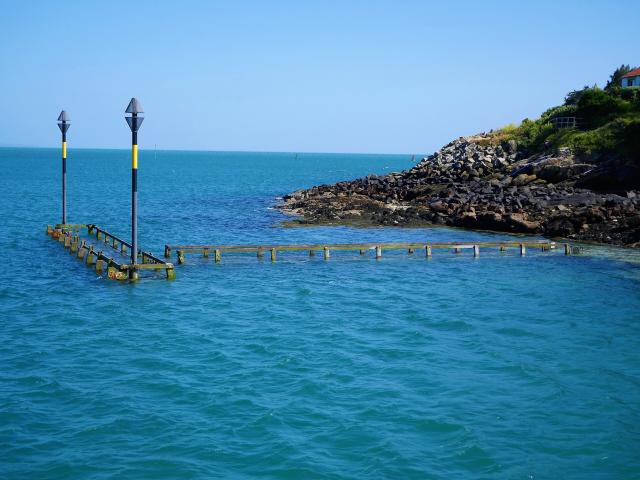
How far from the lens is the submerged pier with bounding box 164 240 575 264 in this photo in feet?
118

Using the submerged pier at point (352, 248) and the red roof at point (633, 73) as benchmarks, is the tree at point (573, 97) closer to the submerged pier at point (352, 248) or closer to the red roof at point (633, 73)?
the red roof at point (633, 73)

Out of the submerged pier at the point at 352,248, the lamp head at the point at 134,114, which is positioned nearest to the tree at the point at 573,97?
the submerged pier at the point at 352,248

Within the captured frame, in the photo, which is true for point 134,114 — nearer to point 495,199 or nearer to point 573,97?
point 495,199

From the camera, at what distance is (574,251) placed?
1567 inches

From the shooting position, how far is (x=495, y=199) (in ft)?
176

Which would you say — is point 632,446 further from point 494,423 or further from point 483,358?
point 483,358

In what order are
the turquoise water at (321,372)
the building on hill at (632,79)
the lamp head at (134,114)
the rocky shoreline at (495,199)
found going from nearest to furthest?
the turquoise water at (321,372) → the lamp head at (134,114) → the rocky shoreline at (495,199) → the building on hill at (632,79)

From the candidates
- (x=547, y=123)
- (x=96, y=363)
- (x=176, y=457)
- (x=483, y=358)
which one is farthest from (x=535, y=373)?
(x=547, y=123)

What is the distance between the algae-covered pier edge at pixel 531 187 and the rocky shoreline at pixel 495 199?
3.1 inches

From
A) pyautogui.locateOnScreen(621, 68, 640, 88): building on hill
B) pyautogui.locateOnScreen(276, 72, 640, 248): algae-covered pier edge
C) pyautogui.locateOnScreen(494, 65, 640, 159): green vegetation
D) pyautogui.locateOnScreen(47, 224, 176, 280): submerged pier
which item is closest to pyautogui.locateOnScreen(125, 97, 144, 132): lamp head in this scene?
pyautogui.locateOnScreen(47, 224, 176, 280): submerged pier

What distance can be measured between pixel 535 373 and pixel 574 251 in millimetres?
22272

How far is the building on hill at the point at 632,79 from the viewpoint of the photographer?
3082 inches

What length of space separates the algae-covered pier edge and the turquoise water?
10.6 m

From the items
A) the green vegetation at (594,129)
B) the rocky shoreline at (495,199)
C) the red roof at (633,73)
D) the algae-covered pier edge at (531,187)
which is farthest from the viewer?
the red roof at (633,73)
